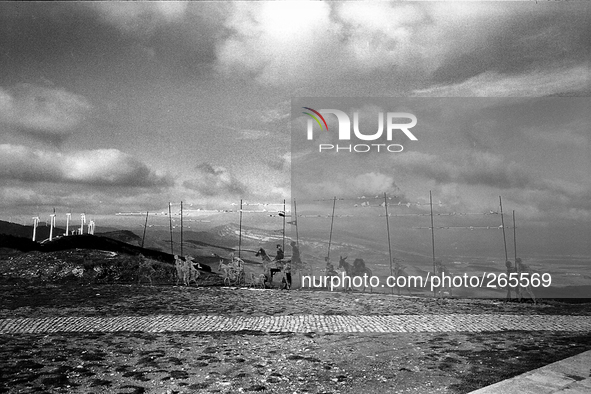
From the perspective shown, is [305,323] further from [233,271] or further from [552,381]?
[233,271]

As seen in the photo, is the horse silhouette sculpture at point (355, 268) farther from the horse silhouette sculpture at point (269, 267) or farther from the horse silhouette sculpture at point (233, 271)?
the horse silhouette sculpture at point (233, 271)

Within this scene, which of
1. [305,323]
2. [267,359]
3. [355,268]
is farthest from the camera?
[355,268]

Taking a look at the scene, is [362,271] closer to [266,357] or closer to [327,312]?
[327,312]

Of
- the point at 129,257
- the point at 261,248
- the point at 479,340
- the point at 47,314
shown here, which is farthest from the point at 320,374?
the point at 129,257

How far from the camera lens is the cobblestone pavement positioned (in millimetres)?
8688

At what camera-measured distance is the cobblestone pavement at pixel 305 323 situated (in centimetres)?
869

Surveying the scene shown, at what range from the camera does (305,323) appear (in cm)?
934

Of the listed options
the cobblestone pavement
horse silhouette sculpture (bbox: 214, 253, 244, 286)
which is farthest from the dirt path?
horse silhouette sculpture (bbox: 214, 253, 244, 286)

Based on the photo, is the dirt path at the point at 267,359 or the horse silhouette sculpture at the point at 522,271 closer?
the dirt path at the point at 267,359

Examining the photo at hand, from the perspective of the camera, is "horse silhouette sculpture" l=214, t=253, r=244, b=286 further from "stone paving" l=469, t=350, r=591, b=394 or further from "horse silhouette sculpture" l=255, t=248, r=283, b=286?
"stone paving" l=469, t=350, r=591, b=394

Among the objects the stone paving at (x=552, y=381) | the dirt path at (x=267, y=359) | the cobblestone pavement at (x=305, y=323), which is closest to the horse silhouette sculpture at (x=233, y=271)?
the dirt path at (x=267, y=359)

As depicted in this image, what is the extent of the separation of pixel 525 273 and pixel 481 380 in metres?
9.02

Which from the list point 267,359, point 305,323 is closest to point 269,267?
point 305,323

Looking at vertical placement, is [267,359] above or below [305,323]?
below
